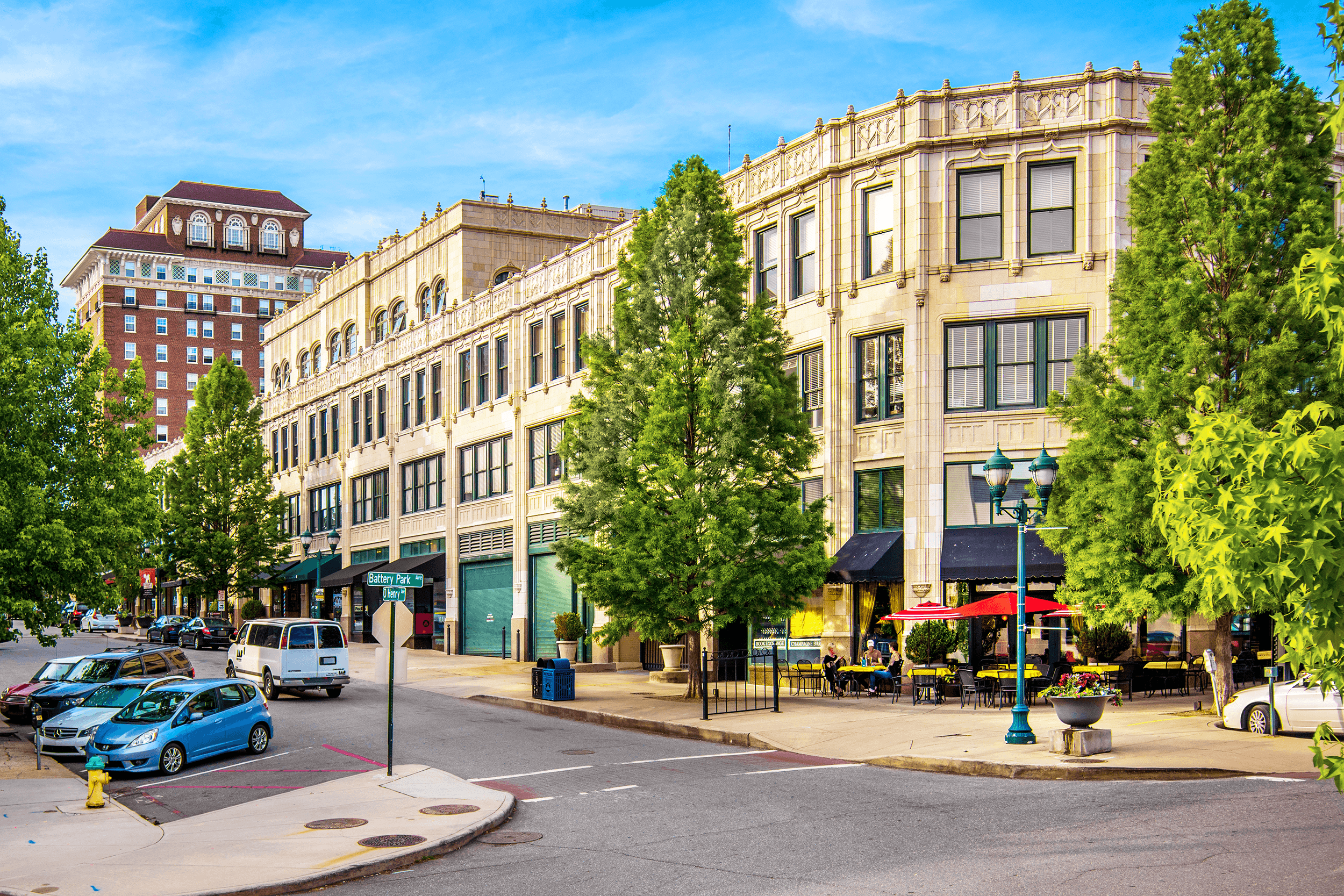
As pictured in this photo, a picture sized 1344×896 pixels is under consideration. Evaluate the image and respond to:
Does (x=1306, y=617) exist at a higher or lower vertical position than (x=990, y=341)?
lower

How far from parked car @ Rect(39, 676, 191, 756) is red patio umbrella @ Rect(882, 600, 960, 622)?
15.6 m

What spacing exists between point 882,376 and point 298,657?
16770 mm

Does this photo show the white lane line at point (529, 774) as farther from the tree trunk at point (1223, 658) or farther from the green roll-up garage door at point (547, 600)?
the green roll-up garage door at point (547, 600)

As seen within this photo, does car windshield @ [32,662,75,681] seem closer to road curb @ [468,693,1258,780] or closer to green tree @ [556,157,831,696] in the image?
green tree @ [556,157,831,696]

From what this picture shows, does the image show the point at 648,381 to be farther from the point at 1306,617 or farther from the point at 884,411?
the point at 1306,617

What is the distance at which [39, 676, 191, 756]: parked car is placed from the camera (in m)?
21.2

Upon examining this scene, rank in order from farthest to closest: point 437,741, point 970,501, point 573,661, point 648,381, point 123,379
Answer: point 573,661, point 970,501, point 648,381, point 123,379, point 437,741

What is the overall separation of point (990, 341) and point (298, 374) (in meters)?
54.0

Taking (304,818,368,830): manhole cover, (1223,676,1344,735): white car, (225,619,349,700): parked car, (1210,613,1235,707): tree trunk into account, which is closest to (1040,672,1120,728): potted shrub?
(1223,676,1344,735): white car

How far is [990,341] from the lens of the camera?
31266mm

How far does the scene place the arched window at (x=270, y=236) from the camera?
440 ft

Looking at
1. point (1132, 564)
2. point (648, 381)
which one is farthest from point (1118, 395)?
point (648, 381)

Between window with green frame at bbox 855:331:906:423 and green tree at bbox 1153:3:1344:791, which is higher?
window with green frame at bbox 855:331:906:423

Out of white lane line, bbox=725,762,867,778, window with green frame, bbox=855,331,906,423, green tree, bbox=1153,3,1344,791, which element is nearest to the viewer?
green tree, bbox=1153,3,1344,791
